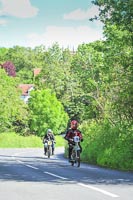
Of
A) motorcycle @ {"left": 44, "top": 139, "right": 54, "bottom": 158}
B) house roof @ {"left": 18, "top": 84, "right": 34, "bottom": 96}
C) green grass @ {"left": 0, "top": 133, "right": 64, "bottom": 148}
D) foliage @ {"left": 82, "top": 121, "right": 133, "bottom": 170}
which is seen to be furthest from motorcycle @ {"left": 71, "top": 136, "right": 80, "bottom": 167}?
house roof @ {"left": 18, "top": 84, "right": 34, "bottom": 96}

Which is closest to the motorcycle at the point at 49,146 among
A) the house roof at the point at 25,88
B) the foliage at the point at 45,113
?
the foliage at the point at 45,113

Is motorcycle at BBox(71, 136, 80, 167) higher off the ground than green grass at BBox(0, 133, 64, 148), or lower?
lower

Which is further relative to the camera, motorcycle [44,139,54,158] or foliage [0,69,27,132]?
foliage [0,69,27,132]

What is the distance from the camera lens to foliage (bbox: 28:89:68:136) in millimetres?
88000

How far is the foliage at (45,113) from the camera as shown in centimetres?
8800

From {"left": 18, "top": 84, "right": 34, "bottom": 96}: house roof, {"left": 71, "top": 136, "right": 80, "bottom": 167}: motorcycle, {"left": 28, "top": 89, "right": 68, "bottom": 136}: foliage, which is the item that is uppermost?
{"left": 18, "top": 84, "right": 34, "bottom": 96}: house roof

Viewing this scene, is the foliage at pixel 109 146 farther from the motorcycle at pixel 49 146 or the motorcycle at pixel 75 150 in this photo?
the motorcycle at pixel 49 146

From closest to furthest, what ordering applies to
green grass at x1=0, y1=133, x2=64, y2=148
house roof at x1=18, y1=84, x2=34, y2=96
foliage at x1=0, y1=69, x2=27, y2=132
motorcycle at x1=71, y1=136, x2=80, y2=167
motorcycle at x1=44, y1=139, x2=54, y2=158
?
motorcycle at x1=71, y1=136, x2=80, y2=167
motorcycle at x1=44, y1=139, x2=54, y2=158
green grass at x1=0, y1=133, x2=64, y2=148
foliage at x1=0, y1=69, x2=27, y2=132
house roof at x1=18, y1=84, x2=34, y2=96

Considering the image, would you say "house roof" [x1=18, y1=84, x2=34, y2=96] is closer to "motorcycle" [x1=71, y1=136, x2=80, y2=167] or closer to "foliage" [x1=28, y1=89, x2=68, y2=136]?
"foliage" [x1=28, y1=89, x2=68, y2=136]

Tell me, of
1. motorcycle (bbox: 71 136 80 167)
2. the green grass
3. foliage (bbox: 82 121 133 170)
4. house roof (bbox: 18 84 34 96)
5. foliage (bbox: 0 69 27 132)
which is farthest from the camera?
house roof (bbox: 18 84 34 96)

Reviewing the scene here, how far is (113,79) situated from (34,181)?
1090 cm

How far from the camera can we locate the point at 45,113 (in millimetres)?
89562

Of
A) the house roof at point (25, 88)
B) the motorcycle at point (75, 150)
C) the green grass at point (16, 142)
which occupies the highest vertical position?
the house roof at point (25, 88)

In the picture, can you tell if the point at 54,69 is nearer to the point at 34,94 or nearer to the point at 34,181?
the point at 34,94
